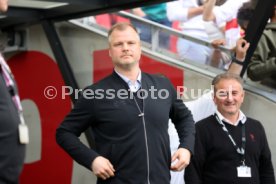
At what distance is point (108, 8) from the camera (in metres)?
4.31

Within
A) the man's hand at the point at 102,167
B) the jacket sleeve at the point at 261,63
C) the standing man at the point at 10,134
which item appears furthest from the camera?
the jacket sleeve at the point at 261,63

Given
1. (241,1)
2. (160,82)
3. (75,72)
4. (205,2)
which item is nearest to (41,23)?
(75,72)

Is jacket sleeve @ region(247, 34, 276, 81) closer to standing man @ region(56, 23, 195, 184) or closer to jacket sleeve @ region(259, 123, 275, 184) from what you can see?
jacket sleeve @ region(259, 123, 275, 184)

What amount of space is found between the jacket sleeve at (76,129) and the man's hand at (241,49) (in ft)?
4.72

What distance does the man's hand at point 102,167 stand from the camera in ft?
6.85

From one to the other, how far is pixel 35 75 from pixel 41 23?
2.13 ft

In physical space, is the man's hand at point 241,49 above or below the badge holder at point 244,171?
above

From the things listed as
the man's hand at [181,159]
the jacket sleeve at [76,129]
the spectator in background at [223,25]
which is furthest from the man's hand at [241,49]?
the jacket sleeve at [76,129]

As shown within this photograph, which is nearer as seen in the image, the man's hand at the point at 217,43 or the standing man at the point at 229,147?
the standing man at the point at 229,147

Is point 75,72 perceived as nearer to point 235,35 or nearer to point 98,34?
point 98,34

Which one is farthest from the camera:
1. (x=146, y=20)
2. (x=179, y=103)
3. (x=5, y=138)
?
(x=146, y=20)

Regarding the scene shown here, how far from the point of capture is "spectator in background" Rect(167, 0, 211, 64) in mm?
4000

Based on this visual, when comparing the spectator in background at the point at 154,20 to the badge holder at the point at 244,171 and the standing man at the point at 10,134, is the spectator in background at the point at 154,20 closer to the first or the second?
the badge holder at the point at 244,171

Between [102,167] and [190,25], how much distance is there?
2.47 metres
